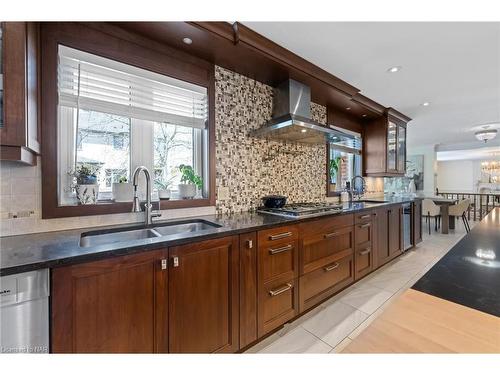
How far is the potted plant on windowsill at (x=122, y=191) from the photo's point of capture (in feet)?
5.14

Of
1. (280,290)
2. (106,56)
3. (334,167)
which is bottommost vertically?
(280,290)

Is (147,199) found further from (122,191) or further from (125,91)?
(125,91)

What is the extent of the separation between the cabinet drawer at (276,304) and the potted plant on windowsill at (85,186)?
50.6 inches

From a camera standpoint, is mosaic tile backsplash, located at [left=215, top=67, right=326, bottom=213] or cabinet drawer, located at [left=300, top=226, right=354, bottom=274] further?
mosaic tile backsplash, located at [left=215, top=67, right=326, bottom=213]

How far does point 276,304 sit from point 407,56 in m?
2.50

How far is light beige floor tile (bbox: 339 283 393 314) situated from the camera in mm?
2078

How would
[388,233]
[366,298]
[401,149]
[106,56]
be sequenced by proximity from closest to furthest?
[106,56] → [366,298] → [388,233] → [401,149]

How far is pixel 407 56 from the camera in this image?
2.10m

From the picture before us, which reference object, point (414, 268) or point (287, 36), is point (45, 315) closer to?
point (287, 36)

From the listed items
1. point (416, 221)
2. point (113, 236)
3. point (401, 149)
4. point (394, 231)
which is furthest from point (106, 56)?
point (416, 221)

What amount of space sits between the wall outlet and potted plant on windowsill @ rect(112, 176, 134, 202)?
710mm

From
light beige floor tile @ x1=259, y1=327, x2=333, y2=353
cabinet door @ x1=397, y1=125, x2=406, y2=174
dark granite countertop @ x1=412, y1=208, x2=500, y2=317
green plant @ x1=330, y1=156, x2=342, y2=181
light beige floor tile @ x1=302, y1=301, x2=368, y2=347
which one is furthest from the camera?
cabinet door @ x1=397, y1=125, x2=406, y2=174

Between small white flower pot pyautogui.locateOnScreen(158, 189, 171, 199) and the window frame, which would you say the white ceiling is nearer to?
the window frame

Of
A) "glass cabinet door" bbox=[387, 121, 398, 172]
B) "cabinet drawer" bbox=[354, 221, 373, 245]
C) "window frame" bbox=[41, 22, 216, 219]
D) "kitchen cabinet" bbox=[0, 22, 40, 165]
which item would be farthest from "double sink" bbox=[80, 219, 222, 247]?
"glass cabinet door" bbox=[387, 121, 398, 172]
